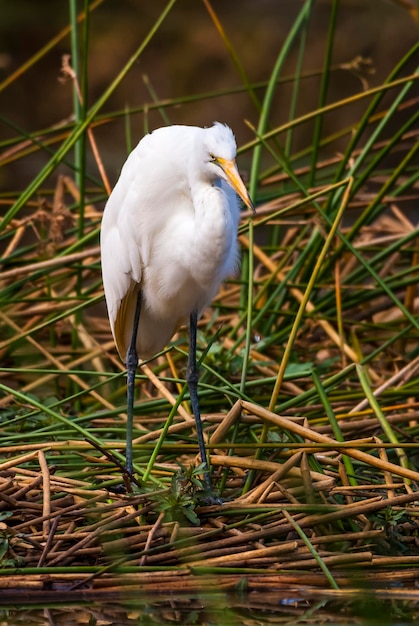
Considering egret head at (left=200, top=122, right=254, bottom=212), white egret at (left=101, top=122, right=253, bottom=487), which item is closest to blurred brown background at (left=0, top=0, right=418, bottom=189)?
white egret at (left=101, top=122, right=253, bottom=487)

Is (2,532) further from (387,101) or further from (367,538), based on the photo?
(387,101)

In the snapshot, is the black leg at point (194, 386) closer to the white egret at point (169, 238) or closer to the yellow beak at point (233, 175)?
the white egret at point (169, 238)

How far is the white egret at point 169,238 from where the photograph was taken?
2.35m

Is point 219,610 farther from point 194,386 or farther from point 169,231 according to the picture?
point 169,231

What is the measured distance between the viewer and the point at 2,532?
2156 millimetres

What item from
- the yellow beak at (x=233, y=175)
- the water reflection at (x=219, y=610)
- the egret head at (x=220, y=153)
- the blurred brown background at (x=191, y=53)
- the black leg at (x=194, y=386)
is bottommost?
the water reflection at (x=219, y=610)

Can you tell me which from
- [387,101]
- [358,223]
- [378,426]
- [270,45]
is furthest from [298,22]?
[270,45]

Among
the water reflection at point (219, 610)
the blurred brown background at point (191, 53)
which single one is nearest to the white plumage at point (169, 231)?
the water reflection at point (219, 610)

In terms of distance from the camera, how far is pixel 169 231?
8.37 feet

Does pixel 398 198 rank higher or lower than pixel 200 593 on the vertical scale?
higher

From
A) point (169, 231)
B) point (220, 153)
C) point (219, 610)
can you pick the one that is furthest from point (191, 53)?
point (219, 610)

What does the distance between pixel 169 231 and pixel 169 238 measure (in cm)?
2

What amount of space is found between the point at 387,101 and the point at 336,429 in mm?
6696

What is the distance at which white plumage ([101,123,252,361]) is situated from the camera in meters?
2.35
